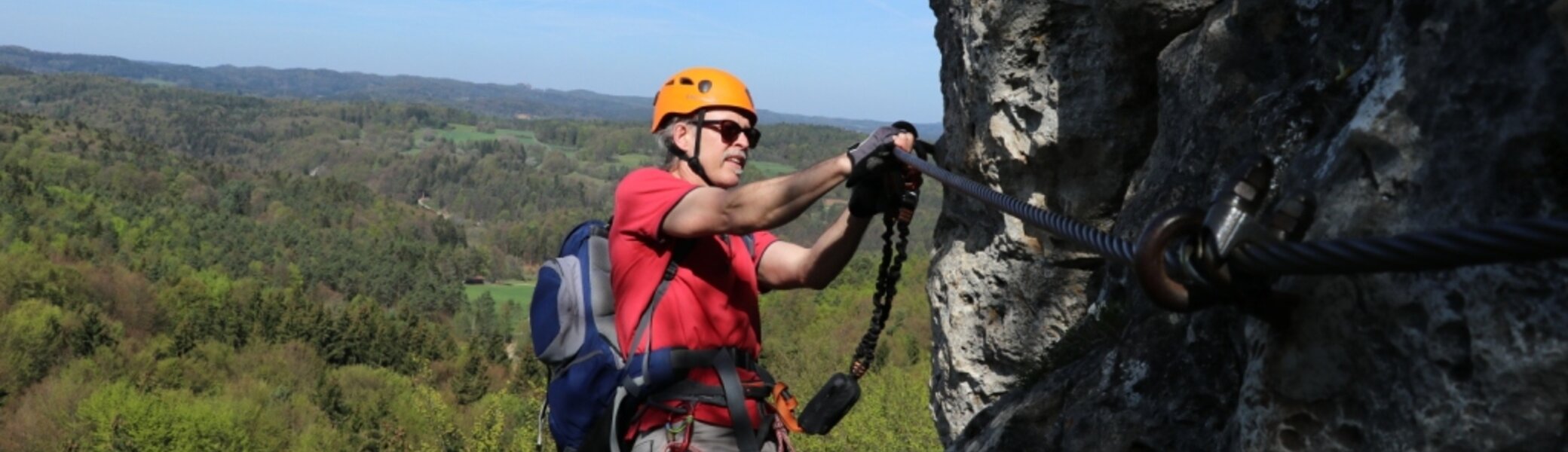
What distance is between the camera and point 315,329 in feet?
263

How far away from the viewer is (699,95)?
13.0 feet

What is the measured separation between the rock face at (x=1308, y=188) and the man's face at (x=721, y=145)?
3.75 ft

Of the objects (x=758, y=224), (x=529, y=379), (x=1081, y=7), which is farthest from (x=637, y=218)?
(x=529, y=379)

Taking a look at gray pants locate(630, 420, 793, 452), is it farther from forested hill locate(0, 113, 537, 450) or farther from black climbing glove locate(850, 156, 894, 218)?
forested hill locate(0, 113, 537, 450)

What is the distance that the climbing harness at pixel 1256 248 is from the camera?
51.0 inches

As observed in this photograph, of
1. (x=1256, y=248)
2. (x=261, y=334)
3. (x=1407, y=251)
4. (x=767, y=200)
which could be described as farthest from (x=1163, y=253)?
(x=261, y=334)

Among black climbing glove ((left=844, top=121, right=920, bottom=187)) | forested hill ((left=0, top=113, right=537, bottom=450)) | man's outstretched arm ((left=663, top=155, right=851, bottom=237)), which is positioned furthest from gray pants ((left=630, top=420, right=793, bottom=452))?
forested hill ((left=0, top=113, right=537, bottom=450))

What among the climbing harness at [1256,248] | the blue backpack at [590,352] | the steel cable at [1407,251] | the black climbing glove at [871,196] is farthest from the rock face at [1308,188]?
the blue backpack at [590,352]

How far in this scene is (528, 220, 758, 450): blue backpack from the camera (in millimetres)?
3730

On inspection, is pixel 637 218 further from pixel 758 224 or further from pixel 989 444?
pixel 989 444

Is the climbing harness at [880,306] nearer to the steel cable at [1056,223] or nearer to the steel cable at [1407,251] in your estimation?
the steel cable at [1056,223]

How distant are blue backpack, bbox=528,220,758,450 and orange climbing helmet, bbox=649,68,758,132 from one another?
0.47 m

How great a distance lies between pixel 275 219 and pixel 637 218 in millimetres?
141676

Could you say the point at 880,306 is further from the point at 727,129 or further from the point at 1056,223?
the point at 1056,223
